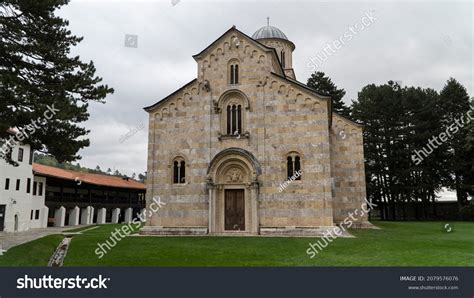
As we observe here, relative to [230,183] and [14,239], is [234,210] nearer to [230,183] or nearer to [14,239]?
[230,183]

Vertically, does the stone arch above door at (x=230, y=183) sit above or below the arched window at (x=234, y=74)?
below

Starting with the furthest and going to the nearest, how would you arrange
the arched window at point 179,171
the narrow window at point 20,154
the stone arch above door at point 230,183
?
1. the narrow window at point 20,154
2. the arched window at point 179,171
3. the stone arch above door at point 230,183

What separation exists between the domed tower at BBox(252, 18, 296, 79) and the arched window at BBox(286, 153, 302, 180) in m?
16.5

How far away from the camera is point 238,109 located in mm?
22812

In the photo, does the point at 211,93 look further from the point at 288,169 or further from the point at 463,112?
the point at 463,112

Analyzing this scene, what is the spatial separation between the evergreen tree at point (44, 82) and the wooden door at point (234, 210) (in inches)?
364

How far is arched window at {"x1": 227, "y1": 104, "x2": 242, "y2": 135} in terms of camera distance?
22.5 metres

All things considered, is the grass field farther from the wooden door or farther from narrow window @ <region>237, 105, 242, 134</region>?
Answer: narrow window @ <region>237, 105, 242, 134</region>

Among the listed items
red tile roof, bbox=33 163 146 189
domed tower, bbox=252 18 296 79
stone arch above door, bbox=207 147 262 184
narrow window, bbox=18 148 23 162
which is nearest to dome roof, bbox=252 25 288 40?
domed tower, bbox=252 18 296 79

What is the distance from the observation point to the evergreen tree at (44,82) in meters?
13.8

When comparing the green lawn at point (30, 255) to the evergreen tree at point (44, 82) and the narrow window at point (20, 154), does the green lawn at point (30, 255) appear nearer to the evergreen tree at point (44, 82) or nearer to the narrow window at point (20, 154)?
the evergreen tree at point (44, 82)

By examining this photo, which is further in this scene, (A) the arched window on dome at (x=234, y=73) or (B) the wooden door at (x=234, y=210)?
(A) the arched window on dome at (x=234, y=73)

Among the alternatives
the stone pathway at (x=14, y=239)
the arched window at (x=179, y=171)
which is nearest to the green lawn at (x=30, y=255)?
the stone pathway at (x=14, y=239)

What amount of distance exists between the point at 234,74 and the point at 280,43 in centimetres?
1476
